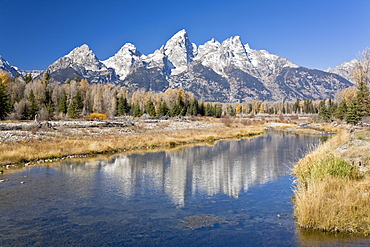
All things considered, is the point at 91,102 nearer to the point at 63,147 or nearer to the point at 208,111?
the point at 208,111

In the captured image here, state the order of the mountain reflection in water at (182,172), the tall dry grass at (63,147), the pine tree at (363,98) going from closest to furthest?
1. the mountain reflection in water at (182,172)
2. the tall dry grass at (63,147)
3. the pine tree at (363,98)

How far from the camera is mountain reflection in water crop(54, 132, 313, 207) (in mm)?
16469

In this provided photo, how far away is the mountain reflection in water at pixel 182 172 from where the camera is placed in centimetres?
1647

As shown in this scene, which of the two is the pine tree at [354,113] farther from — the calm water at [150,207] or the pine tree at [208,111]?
the pine tree at [208,111]

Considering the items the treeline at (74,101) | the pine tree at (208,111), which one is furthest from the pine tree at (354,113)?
the pine tree at (208,111)

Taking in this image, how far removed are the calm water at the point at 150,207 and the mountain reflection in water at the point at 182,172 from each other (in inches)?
2.7

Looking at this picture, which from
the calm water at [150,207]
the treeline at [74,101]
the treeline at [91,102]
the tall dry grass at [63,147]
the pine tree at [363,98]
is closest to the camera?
the calm water at [150,207]

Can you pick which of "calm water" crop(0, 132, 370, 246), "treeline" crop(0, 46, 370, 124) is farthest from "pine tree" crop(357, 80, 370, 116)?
"calm water" crop(0, 132, 370, 246)

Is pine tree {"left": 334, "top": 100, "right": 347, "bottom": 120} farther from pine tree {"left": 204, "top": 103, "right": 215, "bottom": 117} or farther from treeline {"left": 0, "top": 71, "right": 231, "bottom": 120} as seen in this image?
pine tree {"left": 204, "top": 103, "right": 215, "bottom": 117}

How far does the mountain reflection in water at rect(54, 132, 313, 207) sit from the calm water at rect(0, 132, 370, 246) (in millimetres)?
70

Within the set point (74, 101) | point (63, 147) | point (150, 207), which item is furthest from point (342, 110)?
point (150, 207)

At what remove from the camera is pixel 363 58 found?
5762 cm

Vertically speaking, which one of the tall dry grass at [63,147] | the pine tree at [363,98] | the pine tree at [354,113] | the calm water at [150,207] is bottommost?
the calm water at [150,207]

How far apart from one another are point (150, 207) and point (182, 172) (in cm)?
827
